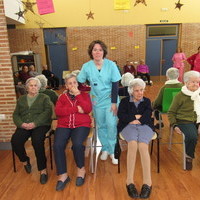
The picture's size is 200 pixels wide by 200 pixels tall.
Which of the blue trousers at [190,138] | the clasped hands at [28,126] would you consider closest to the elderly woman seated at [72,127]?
the clasped hands at [28,126]

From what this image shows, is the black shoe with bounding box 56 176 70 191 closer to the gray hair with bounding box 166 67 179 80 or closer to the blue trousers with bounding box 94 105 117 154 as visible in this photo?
the blue trousers with bounding box 94 105 117 154

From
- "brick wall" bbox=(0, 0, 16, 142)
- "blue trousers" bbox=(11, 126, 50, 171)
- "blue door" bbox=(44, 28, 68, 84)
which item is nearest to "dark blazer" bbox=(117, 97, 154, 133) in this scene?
"blue trousers" bbox=(11, 126, 50, 171)

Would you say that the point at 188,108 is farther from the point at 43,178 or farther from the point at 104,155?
the point at 43,178

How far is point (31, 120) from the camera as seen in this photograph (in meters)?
2.63

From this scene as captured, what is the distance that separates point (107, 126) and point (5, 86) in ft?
5.44

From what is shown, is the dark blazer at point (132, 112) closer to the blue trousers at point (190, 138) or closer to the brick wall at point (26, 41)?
the blue trousers at point (190, 138)

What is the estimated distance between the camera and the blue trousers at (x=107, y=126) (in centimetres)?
264

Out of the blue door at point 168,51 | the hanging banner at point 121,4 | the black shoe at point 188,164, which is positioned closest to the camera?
the black shoe at point 188,164

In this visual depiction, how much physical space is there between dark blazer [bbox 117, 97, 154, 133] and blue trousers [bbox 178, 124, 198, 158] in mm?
443

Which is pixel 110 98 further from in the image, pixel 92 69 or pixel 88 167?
pixel 88 167

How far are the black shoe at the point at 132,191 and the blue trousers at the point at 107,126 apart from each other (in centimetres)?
71

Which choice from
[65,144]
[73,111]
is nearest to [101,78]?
[73,111]

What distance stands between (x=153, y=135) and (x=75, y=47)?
837 cm

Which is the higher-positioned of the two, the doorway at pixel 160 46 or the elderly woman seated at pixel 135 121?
the doorway at pixel 160 46
